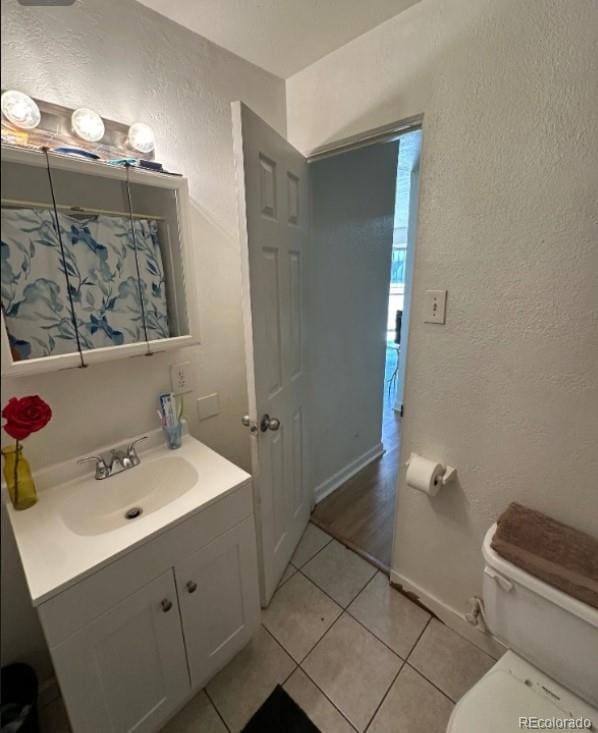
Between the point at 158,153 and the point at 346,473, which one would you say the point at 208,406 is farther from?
the point at 346,473

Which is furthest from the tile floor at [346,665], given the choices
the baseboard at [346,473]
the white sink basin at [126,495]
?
the white sink basin at [126,495]

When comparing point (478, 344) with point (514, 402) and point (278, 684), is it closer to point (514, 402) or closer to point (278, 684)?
point (514, 402)

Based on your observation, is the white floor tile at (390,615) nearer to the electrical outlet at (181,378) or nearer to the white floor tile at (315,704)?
the white floor tile at (315,704)

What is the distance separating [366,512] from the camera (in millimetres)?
2086

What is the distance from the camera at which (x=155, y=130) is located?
1115 millimetres

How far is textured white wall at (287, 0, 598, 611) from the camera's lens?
884mm

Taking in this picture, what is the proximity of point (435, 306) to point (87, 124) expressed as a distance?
1.17 meters

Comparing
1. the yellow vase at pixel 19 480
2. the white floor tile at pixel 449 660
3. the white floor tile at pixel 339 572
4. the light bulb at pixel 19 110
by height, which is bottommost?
the white floor tile at pixel 449 660

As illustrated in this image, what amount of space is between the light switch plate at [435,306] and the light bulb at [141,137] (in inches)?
40.8

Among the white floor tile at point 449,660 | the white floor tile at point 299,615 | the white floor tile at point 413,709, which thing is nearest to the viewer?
the white floor tile at point 413,709

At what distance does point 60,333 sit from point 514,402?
131 centimetres

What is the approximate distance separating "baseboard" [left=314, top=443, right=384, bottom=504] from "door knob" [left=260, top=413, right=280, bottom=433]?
1047 mm

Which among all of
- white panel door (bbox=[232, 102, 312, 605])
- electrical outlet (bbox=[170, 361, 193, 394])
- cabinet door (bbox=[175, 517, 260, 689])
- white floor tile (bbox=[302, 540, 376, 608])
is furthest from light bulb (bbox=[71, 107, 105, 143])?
white floor tile (bbox=[302, 540, 376, 608])

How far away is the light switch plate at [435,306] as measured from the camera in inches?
46.1
